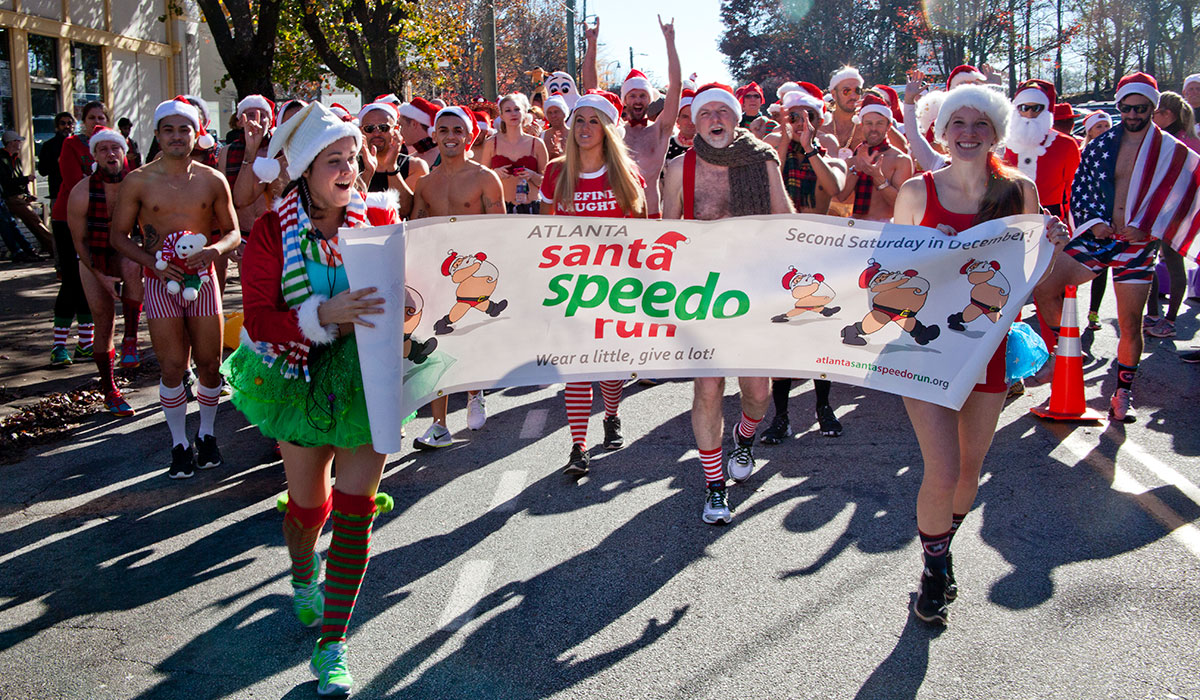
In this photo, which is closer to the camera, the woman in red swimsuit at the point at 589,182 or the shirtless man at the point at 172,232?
the woman in red swimsuit at the point at 589,182

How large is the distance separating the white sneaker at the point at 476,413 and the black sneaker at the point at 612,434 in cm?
100

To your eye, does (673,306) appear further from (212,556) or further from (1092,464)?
(1092,464)

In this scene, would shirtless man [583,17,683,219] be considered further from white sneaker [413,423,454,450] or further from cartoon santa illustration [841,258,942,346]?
cartoon santa illustration [841,258,942,346]

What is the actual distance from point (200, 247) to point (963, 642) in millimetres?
4640

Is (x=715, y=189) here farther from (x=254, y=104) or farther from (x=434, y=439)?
(x=254, y=104)

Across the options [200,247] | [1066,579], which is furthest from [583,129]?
[1066,579]

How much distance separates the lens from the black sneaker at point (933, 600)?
13.5 feet

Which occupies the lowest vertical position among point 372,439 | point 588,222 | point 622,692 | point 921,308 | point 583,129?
point 622,692

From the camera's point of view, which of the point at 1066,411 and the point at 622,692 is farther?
the point at 1066,411

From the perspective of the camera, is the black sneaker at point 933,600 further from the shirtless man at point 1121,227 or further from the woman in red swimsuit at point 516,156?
the woman in red swimsuit at point 516,156

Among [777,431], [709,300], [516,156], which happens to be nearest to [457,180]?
[777,431]

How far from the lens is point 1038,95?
7879mm

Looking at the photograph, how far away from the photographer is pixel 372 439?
3.71 m

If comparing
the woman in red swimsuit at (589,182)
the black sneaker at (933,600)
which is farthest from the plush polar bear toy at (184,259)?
the black sneaker at (933,600)
